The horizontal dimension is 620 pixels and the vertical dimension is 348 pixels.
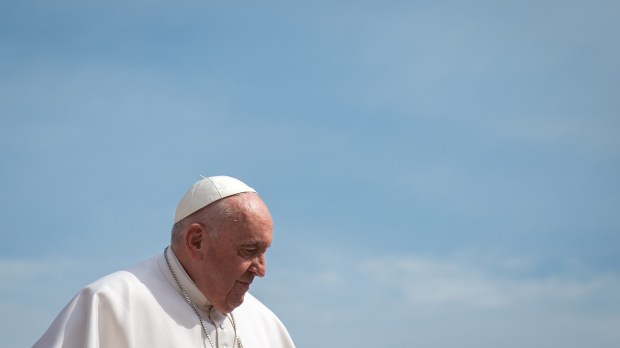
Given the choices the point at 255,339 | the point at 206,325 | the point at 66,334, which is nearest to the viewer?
the point at 66,334

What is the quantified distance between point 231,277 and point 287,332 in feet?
4.53

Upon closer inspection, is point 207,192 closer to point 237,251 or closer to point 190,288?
point 237,251

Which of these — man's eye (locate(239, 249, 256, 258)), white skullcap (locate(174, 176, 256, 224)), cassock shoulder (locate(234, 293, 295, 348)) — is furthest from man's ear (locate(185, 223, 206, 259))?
cassock shoulder (locate(234, 293, 295, 348))

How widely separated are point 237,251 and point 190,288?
22.1 inches

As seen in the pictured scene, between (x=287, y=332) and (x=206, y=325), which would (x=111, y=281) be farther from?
(x=287, y=332)

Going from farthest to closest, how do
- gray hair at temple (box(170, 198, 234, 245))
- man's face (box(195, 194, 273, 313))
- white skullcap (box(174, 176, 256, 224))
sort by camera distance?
white skullcap (box(174, 176, 256, 224)) < gray hair at temple (box(170, 198, 234, 245)) < man's face (box(195, 194, 273, 313))

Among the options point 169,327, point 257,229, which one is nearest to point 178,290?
point 169,327

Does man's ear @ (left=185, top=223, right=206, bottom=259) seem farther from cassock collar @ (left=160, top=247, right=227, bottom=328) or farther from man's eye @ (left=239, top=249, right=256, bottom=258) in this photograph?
man's eye @ (left=239, top=249, right=256, bottom=258)

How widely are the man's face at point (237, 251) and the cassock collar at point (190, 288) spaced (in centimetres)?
12

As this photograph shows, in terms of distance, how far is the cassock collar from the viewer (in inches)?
298

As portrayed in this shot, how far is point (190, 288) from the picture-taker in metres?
7.57

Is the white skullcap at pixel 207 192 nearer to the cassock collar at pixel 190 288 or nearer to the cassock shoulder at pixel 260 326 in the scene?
the cassock collar at pixel 190 288

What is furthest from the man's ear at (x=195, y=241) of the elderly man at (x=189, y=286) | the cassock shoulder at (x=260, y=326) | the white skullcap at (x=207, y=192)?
the cassock shoulder at (x=260, y=326)

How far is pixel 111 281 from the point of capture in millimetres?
7426
